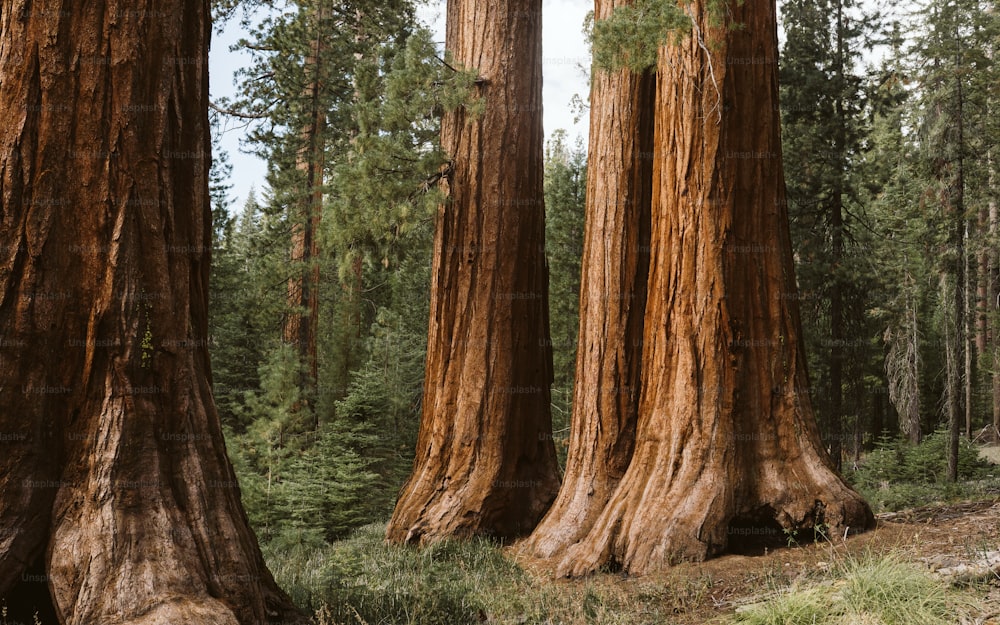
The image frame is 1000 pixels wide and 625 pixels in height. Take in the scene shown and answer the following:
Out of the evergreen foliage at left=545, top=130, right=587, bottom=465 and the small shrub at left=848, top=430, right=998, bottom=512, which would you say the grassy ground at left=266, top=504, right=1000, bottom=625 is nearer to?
the small shrub at left=848, top=430, right=998, bottom=512

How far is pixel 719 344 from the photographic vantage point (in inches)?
273

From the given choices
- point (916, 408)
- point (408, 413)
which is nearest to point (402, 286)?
point (408, 413)

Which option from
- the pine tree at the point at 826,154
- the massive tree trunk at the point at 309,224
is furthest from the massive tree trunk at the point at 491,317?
the pine tree at the point at 826,154

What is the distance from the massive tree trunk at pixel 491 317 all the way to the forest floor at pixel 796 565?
1.52 meters

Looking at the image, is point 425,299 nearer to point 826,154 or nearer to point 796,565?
point 826,154

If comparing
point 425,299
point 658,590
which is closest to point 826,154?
point 425,299

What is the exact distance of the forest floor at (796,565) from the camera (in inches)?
197

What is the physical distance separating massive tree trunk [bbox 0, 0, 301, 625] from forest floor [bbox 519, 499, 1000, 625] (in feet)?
9.42

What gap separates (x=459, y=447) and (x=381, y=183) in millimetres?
3229

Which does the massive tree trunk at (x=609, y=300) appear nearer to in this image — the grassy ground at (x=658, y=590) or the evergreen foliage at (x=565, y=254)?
the grassy ground at (x=658, y=590)

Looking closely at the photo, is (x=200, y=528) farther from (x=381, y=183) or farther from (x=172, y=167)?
(x=381, y=183)

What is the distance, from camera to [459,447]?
880 centimetres

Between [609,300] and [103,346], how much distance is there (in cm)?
547

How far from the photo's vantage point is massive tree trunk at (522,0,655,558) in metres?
7.99
